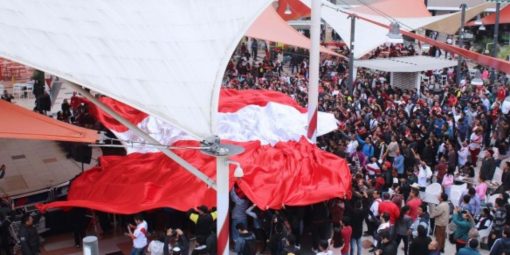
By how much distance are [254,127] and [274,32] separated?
21.3ft

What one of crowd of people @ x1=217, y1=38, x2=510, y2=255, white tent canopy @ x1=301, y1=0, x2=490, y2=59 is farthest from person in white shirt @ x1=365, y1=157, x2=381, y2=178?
white tent canopy @ x1=301, y1=0, x2=490, y2=59

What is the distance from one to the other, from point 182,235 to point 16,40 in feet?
12.3

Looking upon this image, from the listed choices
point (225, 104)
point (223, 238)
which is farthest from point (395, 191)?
point (225, 104)

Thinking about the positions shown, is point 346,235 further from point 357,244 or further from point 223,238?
point 223,238

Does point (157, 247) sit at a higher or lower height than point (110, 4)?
lower

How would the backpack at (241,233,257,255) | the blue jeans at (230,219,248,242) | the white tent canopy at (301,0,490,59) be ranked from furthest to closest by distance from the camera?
the white tent canopy at (301,0,490,59)
the blue jeans at (230,219,248,242)
the backpack at (241,233,257,255)

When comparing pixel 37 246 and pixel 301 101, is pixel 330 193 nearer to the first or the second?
pixel 37 246

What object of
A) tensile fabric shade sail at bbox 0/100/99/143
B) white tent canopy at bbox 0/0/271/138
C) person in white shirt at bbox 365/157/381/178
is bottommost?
person in white shirt at bbox 365/157/381/178

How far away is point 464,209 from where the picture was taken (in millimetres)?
9859

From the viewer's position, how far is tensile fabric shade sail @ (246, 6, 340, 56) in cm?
1780

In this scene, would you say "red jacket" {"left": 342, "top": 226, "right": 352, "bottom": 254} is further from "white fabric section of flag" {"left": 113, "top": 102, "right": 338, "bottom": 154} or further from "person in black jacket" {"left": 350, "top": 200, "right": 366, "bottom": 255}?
"white fabric section of flag" {"left": 113, "top": 102, "right": 338, "bottom": 154}

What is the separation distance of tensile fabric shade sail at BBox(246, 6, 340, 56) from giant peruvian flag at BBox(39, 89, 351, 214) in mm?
5668

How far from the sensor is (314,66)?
12570 millimetres

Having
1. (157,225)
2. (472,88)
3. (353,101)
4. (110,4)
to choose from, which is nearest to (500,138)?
(353,101)
